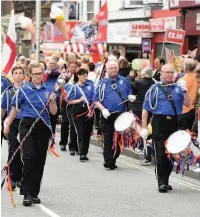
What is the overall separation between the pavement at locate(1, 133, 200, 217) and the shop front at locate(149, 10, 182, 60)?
34.2 ft

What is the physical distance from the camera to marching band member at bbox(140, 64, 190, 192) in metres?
10.6

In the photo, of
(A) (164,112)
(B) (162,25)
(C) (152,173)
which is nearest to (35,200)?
(A) (164,112)

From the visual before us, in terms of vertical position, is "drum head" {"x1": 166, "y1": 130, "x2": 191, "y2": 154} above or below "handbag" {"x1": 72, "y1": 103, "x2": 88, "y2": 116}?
above

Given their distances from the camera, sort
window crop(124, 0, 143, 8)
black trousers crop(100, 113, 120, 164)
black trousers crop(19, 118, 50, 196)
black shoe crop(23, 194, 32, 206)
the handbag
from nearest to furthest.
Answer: black shoe crop(23, 194, 32, 206), black trousers crop(19, 118, 50, 196), black trousers crop(100, 113, 120, 164), the handbag, window crop(124, 0, 143, 8)

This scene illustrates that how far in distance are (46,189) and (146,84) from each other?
12.2 feet

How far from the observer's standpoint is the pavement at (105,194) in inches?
357

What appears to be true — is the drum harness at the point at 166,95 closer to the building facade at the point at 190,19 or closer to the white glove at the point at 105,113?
the white glove at the point at 105,113

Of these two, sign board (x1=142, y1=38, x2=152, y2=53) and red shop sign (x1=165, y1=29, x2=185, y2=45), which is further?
sign board (x1=142, y1=38, x2=152, y2=53)

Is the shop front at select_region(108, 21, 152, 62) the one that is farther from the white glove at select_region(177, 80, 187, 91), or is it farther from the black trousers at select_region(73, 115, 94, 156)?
the white glove at select_region(177, 80, 187, 91)

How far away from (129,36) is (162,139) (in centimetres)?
1469

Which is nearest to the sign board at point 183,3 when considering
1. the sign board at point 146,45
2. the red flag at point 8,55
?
the sign board at point 146,45

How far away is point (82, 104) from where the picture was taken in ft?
47.0

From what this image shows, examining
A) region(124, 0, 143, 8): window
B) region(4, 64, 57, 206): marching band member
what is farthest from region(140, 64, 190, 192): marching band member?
region(124, 0, 143, 8): window

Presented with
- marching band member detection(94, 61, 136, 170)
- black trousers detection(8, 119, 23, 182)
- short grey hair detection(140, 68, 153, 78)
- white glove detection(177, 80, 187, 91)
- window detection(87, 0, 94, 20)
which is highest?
window detection(87, 0, 94, 20)
